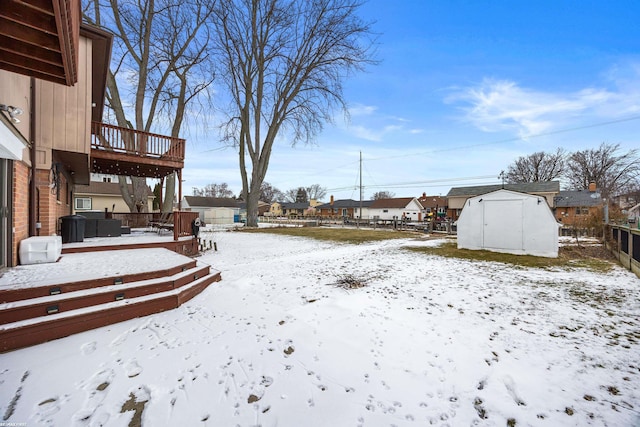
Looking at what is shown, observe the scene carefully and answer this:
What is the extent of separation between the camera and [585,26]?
36.8 ft

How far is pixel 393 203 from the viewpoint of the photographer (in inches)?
1977

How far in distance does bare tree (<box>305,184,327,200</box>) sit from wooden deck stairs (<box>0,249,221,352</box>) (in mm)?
82457

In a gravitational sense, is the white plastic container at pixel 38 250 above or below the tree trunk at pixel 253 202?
below

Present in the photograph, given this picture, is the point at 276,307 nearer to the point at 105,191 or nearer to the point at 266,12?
the point at 266,12

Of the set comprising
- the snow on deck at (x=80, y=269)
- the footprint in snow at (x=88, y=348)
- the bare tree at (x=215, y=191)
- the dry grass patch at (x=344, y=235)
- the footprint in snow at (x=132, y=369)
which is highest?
the bare tree at (x=215, y=191)

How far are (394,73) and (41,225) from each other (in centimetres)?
1855

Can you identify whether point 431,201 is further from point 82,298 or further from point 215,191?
point 215,191

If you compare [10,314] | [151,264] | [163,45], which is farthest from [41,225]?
[163,45]

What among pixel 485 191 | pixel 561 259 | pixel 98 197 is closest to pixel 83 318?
pixel 561 259

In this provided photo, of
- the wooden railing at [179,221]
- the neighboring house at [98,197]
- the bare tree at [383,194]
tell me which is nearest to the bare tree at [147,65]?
the wooden railing at [179,221]

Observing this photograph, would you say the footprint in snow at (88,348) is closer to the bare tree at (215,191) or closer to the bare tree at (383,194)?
the bare tree at (215,191)

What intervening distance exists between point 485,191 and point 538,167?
1166 cm

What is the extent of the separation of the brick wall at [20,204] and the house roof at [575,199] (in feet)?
147

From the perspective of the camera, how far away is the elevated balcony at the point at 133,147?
28.8 feet
